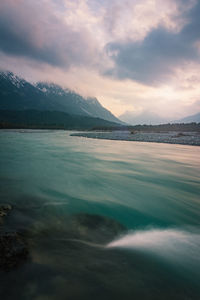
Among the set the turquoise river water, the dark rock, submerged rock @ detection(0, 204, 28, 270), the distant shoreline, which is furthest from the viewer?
the distant shoreline

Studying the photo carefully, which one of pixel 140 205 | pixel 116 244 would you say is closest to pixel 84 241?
pixel 116 244

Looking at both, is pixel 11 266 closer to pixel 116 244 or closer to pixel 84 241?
pixel 84 241

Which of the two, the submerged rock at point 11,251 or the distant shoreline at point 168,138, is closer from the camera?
the submerged rock at point 11,251

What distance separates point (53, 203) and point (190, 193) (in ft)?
16.9

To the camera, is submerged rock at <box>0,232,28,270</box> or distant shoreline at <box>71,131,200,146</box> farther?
distant shoreline at <box>71,131,200,146</box>

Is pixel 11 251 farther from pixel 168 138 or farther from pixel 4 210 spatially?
pixel 168 138

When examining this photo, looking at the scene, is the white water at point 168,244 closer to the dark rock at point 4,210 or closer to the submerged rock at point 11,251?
the submerged rock at point 11,251

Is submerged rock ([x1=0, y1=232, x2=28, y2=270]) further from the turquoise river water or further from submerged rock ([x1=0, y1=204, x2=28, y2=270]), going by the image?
the turquoise river water

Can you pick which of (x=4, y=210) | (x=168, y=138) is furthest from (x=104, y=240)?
(x=168, y=138)

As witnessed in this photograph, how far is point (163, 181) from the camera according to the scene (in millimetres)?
7258

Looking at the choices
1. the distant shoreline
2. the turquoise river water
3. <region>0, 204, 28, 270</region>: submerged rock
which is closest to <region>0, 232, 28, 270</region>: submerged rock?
<region>0, 204, 28, 270</region>: submerged rock

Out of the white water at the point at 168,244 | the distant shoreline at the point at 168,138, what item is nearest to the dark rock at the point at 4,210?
the white water at the point at 168,244

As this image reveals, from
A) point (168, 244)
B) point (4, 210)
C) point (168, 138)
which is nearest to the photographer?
point (168, 244)

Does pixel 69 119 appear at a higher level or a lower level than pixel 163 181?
higher
